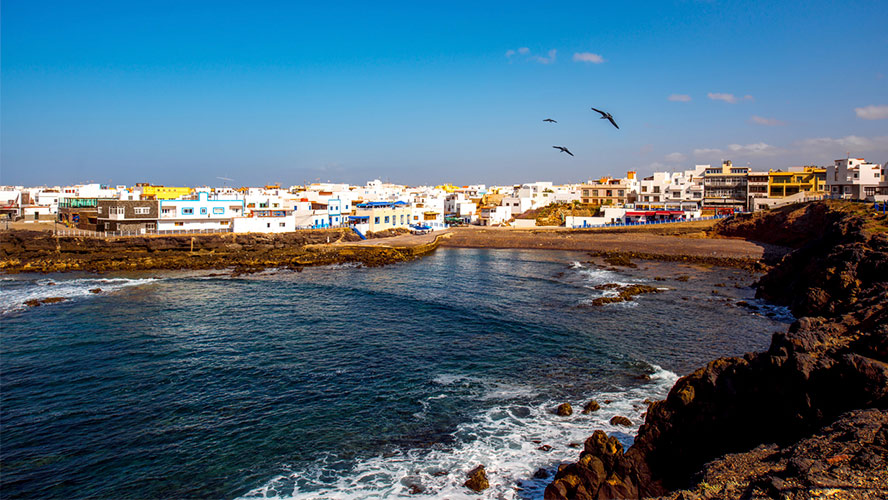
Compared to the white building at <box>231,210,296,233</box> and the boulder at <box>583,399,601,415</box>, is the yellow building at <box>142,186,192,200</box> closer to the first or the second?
the white building at <box>231,210,296,233</box>

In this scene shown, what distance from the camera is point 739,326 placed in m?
23.7

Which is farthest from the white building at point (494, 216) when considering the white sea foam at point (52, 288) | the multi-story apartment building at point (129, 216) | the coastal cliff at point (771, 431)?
the coastal cliff at point (771, 431)

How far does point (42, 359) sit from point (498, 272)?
30.5m

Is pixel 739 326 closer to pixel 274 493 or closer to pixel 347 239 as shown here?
pixel 274 493

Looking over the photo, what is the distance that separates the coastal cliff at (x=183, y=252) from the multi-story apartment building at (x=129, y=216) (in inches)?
158

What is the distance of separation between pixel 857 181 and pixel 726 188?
20.2m

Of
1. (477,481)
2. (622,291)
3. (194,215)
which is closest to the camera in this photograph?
(477,481)

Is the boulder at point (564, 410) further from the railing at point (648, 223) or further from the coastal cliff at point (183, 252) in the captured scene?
the railing at point (648, 223)

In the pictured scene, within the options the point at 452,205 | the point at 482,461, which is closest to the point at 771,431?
the point at 482,461

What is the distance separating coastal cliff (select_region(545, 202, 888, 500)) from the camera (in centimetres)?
777

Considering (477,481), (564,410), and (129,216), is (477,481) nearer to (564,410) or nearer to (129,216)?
(564,410)

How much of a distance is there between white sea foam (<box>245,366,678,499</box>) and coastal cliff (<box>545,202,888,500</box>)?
1.32m

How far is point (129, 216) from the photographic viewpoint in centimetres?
5638

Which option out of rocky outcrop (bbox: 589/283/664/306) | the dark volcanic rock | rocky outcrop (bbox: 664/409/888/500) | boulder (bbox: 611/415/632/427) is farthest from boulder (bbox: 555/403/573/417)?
rocky outcrop (bbox: 589/283/664/306)
